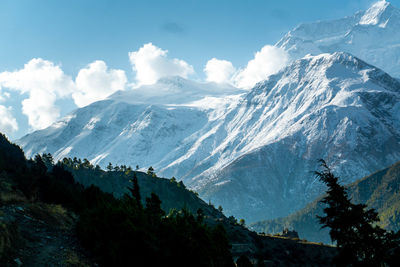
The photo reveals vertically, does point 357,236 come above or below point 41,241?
above

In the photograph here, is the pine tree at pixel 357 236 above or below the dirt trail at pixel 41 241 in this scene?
above

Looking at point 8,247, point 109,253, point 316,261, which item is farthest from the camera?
point 316,261

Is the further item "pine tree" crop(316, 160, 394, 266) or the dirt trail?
"pine tree" crop(316, 160, 394, 266)

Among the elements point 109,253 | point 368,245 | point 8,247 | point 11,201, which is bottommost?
point 8,247

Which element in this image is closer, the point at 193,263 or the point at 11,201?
the point at 11,201

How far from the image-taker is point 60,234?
1270 inches

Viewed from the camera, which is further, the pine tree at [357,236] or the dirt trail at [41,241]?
the pine tree at [357,236]

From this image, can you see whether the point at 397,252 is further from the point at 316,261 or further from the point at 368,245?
the point at 316,261

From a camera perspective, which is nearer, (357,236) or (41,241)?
(41,241)

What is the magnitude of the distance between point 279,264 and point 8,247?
4548 inches

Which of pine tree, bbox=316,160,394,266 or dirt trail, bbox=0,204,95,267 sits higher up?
pine tree, bbox=316,160,394,266

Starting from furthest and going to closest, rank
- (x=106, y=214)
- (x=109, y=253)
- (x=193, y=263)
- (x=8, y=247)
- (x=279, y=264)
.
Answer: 1. (x=279, y=264)
2. (x=193, y=263)
3. (x=106, y=214)
4. (x=109, y=253)
5. (x=8, y=247)

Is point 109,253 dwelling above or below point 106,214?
below

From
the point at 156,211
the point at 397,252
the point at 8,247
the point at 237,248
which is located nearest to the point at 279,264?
the point at 237,248
